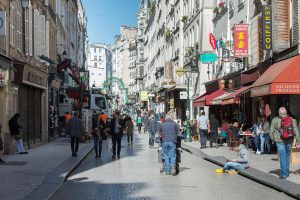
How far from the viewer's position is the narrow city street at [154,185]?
36.2 ft

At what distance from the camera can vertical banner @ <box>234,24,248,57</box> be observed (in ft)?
82.6

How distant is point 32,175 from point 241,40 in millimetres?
14007

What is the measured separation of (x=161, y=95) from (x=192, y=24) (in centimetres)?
1991

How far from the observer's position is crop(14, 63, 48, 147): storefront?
23.2 meters

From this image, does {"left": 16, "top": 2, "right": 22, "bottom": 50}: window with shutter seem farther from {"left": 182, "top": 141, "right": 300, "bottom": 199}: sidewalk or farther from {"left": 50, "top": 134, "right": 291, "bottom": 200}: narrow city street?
{"left": 182, "top": 141, "right": 300, "bottom": 199}: sidewalk

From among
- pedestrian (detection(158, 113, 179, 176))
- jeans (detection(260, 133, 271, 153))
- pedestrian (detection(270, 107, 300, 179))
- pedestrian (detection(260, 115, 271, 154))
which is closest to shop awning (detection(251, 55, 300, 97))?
pedestrian (detection(260, 115, 271, 154))

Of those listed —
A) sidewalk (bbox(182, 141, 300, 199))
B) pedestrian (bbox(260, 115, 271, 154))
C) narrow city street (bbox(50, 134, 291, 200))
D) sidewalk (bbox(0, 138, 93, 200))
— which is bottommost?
narrow city street (bbox(50, 134, 291, 200))

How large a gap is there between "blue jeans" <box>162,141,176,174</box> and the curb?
2.65m

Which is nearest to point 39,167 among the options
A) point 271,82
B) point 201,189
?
point 201,189

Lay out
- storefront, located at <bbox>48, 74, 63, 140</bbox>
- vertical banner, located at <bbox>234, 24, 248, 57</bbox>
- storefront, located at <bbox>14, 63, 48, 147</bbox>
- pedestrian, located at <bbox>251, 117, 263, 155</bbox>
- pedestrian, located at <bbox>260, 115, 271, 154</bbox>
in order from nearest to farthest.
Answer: pedestrian, located at <bbox>260, 115, 271, 154</bbox> → pedestrian, located at <bbox>251, 117, 263, 155</bbox> → storefront, located at <bbox>14, 63, 48, 147</bbox> → vertical banner, located at <bbox>234, 24, 248, 57</bbox> → storefront, located at <bbox>48, 74, 63, 140</bbox>

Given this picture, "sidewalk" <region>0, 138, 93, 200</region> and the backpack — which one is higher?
the backpack

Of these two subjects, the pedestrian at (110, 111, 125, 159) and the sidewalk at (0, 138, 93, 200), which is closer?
the sidewalk at (0, 138, 93, 200)

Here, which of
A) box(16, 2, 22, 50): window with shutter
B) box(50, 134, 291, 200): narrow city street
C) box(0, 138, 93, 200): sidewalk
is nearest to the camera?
box(50, 134, 291, 200): narrow city street

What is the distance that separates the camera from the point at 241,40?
25.3 metres
